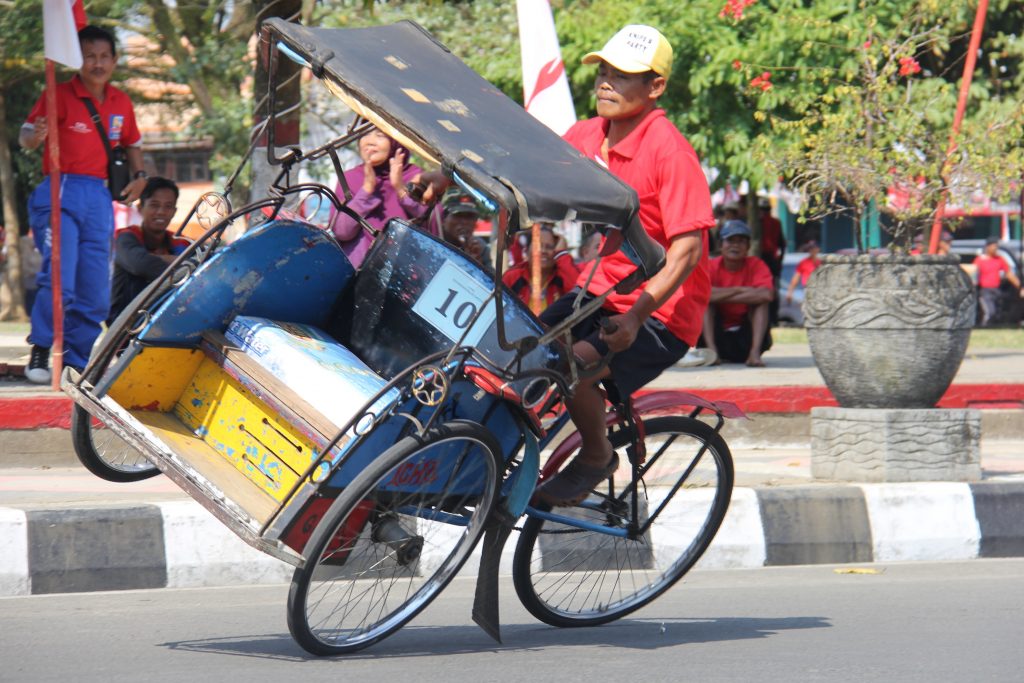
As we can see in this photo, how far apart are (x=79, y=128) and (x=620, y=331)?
4.69 m

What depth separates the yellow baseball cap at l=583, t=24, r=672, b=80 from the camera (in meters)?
4.56

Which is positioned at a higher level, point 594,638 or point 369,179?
point 369,179

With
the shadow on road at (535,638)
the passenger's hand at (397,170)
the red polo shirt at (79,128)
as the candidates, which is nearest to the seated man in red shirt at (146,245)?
the red polo shirt at (79,128)

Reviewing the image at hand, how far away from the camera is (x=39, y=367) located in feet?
28.5

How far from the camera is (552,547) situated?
5.05m

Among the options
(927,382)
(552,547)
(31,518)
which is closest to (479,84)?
(552,547)

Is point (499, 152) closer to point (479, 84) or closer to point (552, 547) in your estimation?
point (479, 84)

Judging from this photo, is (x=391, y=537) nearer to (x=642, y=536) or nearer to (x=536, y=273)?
(x=642, y=536)

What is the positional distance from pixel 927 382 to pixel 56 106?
458 cm

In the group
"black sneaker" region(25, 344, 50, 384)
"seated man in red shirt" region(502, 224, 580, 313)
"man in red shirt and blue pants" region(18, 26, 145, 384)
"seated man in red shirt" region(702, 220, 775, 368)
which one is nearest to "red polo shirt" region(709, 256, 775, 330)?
"seated man in red shirt" region(702, 220, 775, 368)

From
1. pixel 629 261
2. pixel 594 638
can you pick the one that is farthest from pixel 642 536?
pixel 629 261

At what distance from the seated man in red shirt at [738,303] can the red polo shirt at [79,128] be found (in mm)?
4691

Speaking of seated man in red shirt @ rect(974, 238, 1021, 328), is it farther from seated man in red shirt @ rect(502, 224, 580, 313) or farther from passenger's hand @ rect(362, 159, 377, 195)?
passenger's hand @ rect(362, 159, 377, 195)

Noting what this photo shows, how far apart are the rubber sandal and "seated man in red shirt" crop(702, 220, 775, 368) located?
6.48m
